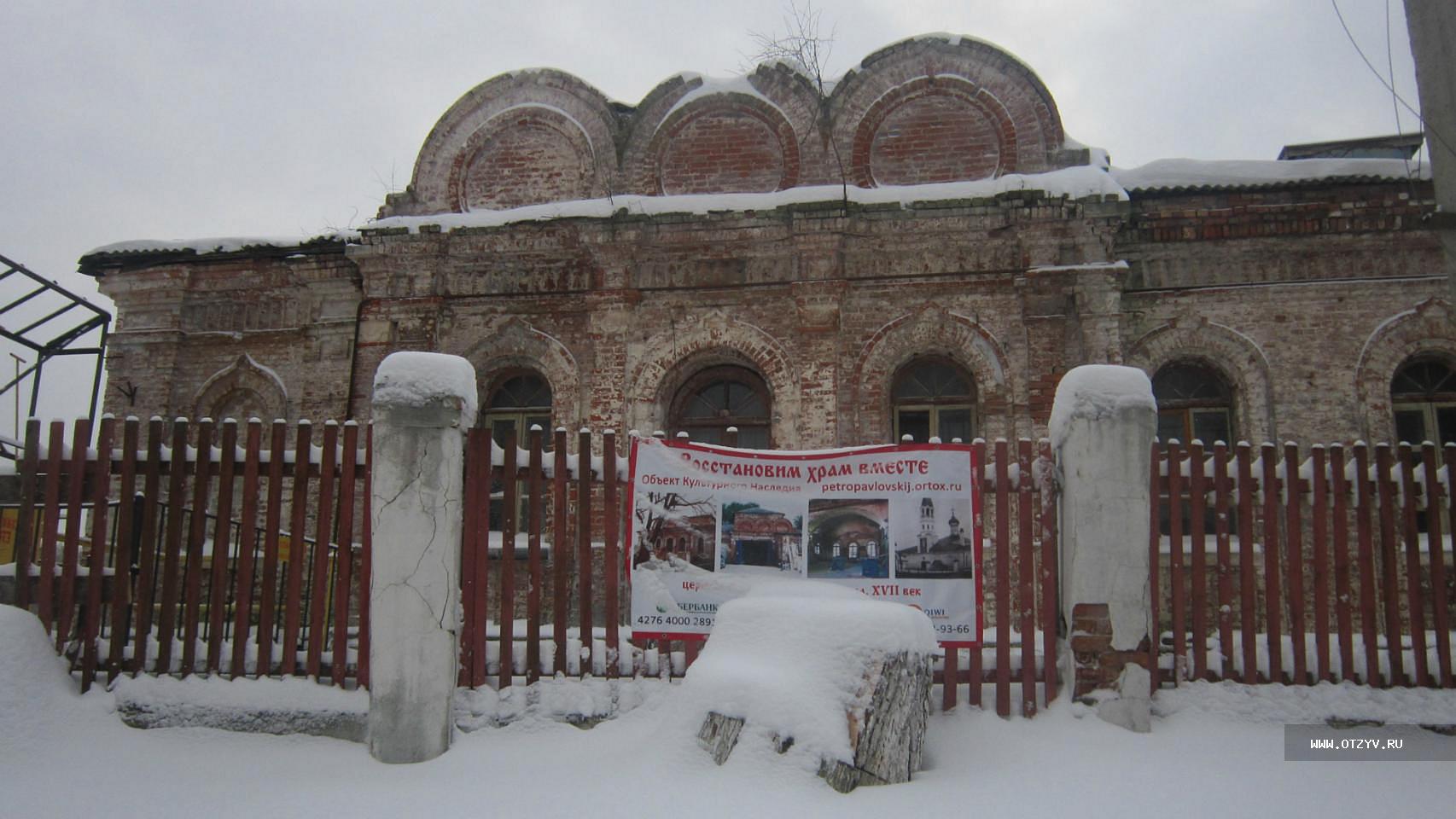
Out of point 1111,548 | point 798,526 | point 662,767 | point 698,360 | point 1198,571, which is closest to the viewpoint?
point 662,767

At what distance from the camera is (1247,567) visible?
535 cm

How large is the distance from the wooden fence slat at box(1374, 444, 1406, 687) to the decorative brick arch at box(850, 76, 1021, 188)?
5958mm

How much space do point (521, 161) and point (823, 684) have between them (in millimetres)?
9003

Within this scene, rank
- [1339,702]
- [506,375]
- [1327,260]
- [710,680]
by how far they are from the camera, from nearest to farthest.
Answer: [710,680] < [1339,702] < [1327,260] < [506,375]

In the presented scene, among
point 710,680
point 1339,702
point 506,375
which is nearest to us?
point 710,680

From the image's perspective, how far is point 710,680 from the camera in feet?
14.2

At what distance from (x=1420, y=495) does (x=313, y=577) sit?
6770mm

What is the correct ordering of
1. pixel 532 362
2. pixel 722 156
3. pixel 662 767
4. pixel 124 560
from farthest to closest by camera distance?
pixel 722 156, pixel 532 362, pixel 124 560, pixel 662 767

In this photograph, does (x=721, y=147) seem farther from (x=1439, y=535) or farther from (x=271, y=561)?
(x=1439, y=535)

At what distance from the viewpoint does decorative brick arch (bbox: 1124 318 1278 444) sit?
31.5 ft

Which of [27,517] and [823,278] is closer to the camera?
[27,517]

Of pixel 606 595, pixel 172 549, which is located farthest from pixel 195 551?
pixel 606 595

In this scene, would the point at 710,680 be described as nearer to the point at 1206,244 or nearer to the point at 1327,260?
the point at 1206,244

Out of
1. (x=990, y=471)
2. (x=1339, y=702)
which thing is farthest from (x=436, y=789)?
(x=1339, y=702)
